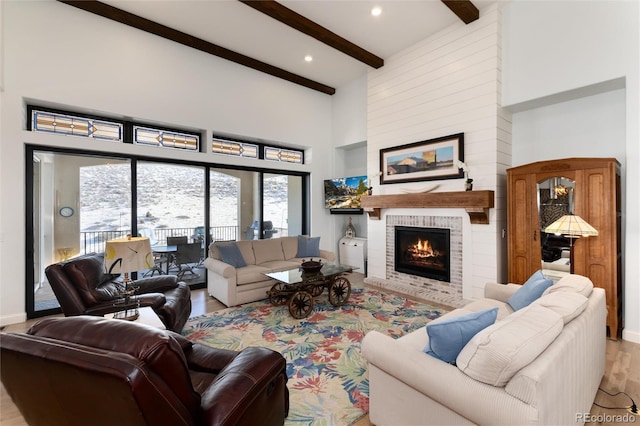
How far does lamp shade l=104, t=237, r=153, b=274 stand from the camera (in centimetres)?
215

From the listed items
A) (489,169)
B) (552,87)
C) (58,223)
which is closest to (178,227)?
(58,223)

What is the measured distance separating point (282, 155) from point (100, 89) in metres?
3.30

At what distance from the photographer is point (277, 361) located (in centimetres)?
157

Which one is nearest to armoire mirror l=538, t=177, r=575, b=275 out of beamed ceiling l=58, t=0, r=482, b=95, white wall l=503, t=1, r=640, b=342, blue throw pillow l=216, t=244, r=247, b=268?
white wall l=503, t=1, r=640, b=342

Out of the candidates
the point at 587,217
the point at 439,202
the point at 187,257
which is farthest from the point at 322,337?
the point at 587,217

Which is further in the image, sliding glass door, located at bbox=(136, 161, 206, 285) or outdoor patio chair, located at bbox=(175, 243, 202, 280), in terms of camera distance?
outdoor patio chair, located at bbox=(175, 243, 202, 280)

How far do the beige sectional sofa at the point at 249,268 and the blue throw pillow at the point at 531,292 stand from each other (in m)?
3.13

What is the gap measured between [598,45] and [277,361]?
15.6 feet

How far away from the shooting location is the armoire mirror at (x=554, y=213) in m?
3.38

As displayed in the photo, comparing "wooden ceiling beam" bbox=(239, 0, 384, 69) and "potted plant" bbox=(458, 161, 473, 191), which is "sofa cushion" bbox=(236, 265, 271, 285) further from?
"wooden ceiling beam" bbox=(239, 0, 384, 69)

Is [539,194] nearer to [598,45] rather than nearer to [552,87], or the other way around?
[552,87]

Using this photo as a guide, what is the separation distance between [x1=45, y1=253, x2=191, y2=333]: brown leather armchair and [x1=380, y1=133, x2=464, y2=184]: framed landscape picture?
3911 millimetres

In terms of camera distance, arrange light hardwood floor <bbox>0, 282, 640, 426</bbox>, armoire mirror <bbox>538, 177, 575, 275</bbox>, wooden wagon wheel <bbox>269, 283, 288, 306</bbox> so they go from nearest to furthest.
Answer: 1. light hardwood floor <bbox>0, 282, 640, 426</bbox>
2. armoire mirror <bbox>538, 177, 575, 275</bbox>
3. wooden wagon wheel <bbox>269, 283, 288, 306</bbox>

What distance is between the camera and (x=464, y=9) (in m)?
3.93
